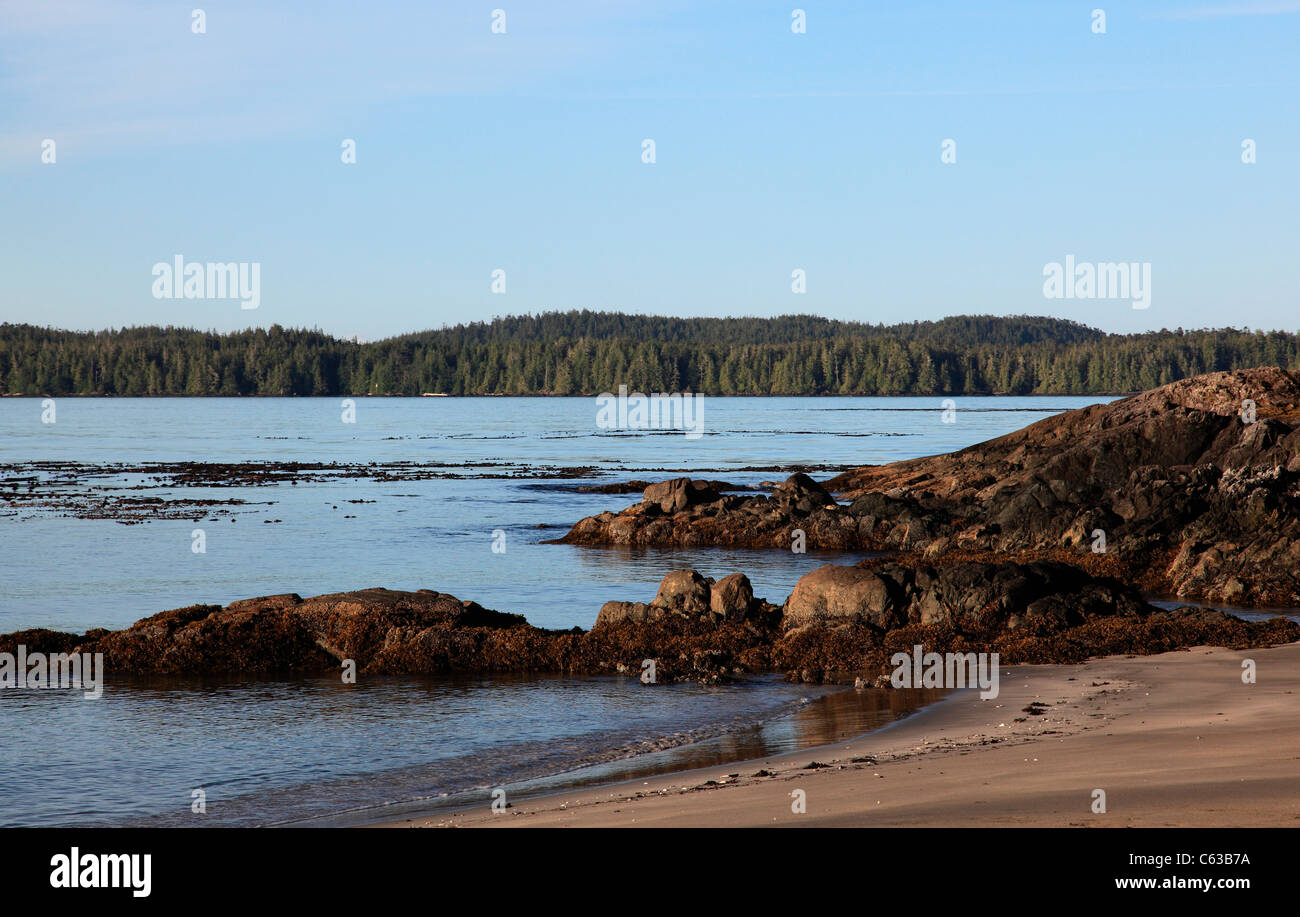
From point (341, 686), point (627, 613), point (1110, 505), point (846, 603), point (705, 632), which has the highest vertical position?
point (1110, 505)

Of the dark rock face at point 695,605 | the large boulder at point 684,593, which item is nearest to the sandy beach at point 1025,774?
the dark rock face at point 695,605

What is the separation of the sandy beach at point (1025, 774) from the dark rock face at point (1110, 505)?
1073 cm

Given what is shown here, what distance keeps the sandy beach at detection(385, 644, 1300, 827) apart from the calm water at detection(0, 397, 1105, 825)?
4.15ft

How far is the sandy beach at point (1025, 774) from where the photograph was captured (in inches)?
383

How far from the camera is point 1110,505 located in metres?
31.1

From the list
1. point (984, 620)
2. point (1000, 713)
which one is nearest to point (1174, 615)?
point (984, 620)

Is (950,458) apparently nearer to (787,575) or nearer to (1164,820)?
(787,575)

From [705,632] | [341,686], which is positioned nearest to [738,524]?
[705,632]

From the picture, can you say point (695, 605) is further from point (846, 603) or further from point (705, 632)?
point (846, 603)

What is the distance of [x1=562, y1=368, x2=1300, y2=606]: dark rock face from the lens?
1064 inches

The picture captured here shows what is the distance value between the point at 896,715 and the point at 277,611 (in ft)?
33.6

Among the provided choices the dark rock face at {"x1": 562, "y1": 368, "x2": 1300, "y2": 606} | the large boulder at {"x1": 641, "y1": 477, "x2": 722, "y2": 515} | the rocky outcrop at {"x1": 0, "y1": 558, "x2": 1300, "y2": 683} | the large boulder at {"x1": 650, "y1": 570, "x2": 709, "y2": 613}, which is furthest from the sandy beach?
the large boulder at {"x1": 641, "y1": 477, "x2": 722, "y2": 515}

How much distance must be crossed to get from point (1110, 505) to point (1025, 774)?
2141cm

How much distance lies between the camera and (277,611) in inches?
795
